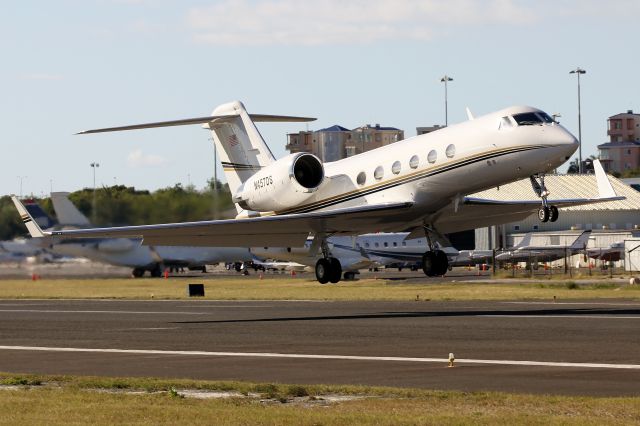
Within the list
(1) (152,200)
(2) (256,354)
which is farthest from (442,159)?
(1) (152,200)

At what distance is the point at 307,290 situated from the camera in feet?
166

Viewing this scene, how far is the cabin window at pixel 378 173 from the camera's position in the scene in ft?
105

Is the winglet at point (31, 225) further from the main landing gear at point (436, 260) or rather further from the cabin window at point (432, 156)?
the main landing gear at point (436, 260)

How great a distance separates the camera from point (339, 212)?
31.9m

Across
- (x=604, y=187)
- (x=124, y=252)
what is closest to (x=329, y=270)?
(x=604, y=187)

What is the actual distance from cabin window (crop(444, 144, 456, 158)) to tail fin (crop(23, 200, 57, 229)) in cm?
2987

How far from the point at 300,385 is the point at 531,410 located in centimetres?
395

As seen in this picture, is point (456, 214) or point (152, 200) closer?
point (456, 214)

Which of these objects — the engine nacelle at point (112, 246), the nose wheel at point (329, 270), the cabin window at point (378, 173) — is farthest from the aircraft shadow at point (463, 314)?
the engine nacelle at point (112, 246)

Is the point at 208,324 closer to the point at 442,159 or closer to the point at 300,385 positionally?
the point at 442,159

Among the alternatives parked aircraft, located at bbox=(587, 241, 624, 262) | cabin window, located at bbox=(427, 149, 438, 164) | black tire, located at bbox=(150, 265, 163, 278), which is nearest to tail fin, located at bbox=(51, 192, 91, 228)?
cabin window, located at bbox=(427, 149, 438, 164)

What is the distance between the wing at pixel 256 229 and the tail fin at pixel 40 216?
831 inches

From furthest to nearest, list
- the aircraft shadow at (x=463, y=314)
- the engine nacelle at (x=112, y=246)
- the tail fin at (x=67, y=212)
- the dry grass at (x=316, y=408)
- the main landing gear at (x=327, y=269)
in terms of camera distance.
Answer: the engine nacelle at (x=112, y=246) < the tail fin at (x=67, y=212) < the main landing gear at (x=327, y=269) < the aircraft shadow at (x=463, y=314) < the dry grass at (x=316, y=408)

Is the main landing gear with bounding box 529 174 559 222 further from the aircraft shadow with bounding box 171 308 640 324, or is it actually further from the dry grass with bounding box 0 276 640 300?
the dry grass with bounding box 0 276 640 300
